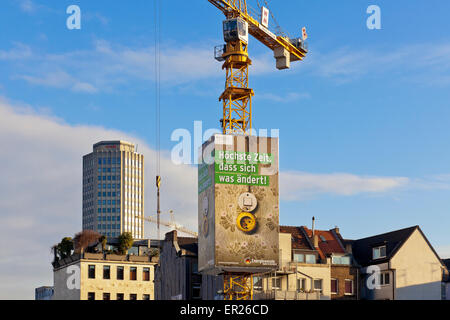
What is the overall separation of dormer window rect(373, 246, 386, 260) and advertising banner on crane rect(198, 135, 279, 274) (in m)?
13.5

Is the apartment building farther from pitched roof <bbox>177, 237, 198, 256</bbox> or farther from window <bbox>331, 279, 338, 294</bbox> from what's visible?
pitched roof <bbox>177, 237, 198, 256</bbox>

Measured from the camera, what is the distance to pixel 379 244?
99188 mm

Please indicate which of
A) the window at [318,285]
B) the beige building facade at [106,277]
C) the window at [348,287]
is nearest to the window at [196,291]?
the window at [318,285]

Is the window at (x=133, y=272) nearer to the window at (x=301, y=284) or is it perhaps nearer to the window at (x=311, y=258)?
the window at (x=311, y=258)

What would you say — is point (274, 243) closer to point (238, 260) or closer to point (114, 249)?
point (238, 260)

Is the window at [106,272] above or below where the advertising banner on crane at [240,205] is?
below

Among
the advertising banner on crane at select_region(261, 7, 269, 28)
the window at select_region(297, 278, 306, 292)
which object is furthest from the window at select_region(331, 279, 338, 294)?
the advertising banner on crane at select_region(261, 7, 269, 28)

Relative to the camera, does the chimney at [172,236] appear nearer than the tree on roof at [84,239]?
Yes

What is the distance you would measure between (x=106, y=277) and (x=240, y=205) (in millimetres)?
53361

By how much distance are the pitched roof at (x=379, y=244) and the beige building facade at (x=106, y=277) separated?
4606cm

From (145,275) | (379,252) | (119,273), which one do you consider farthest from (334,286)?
(119,273)

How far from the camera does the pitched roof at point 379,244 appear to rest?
322 feet
